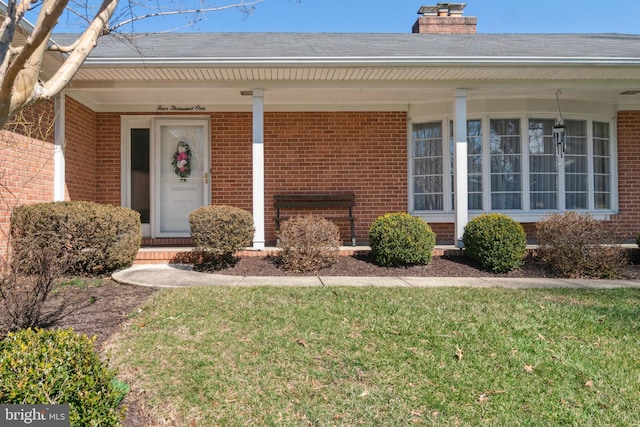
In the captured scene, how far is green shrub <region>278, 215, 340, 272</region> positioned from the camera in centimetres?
625

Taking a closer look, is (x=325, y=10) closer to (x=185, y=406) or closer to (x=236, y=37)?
(x=236, y=37)

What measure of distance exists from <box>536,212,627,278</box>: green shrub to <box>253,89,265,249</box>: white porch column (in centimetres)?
463

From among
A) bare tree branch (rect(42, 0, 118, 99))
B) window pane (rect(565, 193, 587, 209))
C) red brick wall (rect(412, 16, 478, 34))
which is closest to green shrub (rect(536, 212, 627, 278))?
window pane (rect(565, 193, 587, 209))

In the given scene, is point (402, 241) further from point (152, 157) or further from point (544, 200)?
point (152, 157)

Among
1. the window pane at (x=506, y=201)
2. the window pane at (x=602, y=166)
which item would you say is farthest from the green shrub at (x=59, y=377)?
the window pane at (x=602, y=166)

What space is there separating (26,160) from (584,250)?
8.54 m

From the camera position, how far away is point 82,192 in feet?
26.2

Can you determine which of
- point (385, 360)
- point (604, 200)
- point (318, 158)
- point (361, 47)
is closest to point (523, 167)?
point (604, 200)

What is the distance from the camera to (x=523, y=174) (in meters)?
8.27

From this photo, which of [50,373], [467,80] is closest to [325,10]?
[467,80]

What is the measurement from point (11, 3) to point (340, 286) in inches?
163

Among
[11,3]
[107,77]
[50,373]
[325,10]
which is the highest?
[325,10]

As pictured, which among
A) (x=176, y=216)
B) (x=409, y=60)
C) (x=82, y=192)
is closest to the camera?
(x=409, y=60)

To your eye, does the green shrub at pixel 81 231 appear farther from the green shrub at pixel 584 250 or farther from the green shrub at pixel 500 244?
the green shrub at pixel 584 250
